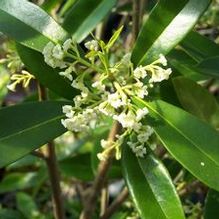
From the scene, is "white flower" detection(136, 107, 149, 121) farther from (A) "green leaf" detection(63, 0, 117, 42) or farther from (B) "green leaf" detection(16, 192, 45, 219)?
(B) "green leaf" detection(16, 192, 45, 219)

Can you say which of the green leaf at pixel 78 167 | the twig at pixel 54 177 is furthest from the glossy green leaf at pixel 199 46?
the green leaf at pixel 78 167

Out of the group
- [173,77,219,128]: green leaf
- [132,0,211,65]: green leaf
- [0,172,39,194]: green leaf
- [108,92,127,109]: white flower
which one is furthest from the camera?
[0,172,39,194]: green leaf

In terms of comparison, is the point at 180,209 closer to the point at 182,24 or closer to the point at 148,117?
the point at 148,117

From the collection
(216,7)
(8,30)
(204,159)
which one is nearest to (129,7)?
(216,7)

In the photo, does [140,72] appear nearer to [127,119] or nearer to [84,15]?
[127,119]

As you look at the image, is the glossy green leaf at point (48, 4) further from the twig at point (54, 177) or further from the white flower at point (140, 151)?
the white flower at point (140, 151)

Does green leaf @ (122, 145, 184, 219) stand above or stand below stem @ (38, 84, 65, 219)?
above

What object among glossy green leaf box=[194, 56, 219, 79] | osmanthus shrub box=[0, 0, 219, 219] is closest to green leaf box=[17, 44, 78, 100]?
osmanthus shrub box=[0, 0, 219, 219]

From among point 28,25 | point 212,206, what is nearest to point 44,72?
point 28,25
